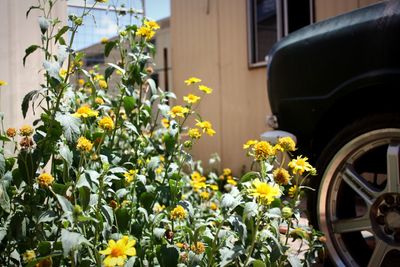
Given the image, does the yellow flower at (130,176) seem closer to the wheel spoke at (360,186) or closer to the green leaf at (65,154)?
the green leaf at (65,154)

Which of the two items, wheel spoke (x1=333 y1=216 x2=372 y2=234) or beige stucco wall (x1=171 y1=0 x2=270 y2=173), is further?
beige stucco wall (x1=171 y1=0 x2=270 y2=173)

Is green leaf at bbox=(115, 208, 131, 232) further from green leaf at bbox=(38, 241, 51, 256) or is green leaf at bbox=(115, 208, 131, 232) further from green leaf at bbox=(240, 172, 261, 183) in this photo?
green leaf at bbox=(240, 172, 261, 183)

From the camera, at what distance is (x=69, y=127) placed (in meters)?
1.89

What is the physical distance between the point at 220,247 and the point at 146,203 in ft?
1.63

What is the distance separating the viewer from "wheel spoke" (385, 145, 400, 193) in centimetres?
232

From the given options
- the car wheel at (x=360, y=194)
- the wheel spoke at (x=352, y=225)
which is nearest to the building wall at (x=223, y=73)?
the car wheel at (x=360, y=194)

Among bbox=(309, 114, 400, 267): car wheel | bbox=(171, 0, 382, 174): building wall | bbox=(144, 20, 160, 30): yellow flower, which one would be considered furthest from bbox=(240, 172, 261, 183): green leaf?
bbox=(171, 0, 382, 174): building wall

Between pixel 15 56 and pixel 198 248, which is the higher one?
pixel 15 56

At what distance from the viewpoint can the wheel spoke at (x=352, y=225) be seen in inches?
95.6

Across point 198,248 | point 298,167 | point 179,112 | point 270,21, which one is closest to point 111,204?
point 198,248

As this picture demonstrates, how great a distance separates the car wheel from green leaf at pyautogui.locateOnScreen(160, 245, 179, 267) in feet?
3.28

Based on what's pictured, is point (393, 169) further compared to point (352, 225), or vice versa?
point (352, 225)

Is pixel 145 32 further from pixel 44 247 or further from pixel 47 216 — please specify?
pixel 44 247

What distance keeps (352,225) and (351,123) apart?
545 mm
